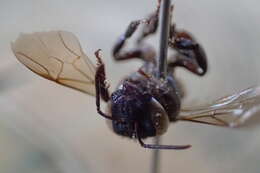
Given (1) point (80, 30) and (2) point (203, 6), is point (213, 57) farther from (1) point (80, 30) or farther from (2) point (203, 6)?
(1) point (80, 30)

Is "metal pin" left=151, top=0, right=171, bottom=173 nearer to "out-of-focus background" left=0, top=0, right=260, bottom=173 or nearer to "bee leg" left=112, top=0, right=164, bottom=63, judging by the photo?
"bee leg" left=112, top=0, right=164, bottom=63

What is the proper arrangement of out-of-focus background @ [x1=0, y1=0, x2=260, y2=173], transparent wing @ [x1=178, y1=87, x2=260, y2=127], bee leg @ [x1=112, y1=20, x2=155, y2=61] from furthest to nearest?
out-of-focus background @ [x1=0, y1=0, x2=260, y2=173]
bee leg @ [x1=112, y1=20, x2=155, y2=61]
transparent wing @ [x1=178, y1=87, x2=260, y2=127]

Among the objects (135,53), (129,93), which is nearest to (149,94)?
(129,93)

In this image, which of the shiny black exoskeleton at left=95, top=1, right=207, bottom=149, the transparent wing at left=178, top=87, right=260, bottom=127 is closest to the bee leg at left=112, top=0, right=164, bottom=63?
the shiny black exoskeleton at left=95, top=1, right=207, bottom=149

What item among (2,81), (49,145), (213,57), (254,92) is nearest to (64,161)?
(49,145)

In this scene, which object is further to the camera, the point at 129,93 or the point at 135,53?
the point at 135,53

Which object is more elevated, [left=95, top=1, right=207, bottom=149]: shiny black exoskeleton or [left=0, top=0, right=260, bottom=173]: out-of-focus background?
[left=95, top=1, right=207, bottom=149]: shiny black exoskeleton

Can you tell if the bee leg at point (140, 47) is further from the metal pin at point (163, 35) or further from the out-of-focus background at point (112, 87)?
the out-of-focus background at point (112, 87)

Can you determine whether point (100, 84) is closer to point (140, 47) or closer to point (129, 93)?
point (129, 93)
